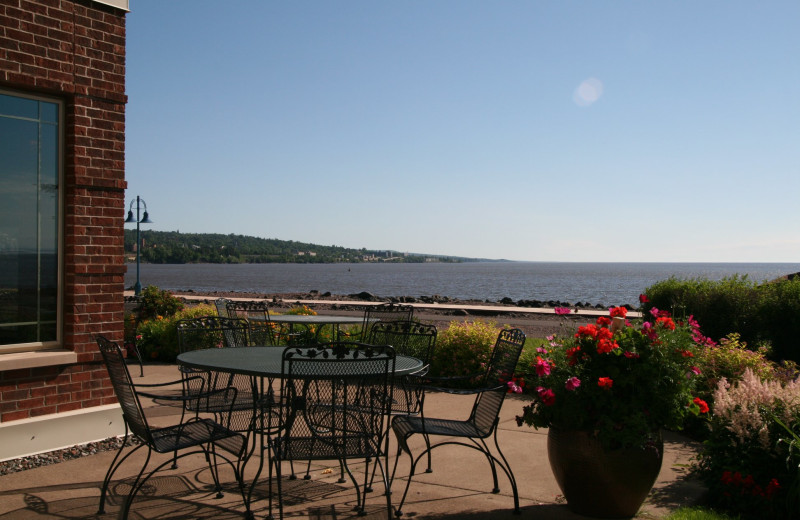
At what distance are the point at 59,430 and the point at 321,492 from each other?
260cm

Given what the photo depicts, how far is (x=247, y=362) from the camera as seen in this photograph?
4730 millimetres

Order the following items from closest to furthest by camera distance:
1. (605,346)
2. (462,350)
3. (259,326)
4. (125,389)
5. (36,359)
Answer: (605,346), (125,389), (36,359), (259,326), (462,350)

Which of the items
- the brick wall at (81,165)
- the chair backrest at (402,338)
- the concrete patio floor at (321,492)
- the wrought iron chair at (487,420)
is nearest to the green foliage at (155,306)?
the brick wall at (81,165)

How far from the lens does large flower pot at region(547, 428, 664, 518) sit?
13.5 ft

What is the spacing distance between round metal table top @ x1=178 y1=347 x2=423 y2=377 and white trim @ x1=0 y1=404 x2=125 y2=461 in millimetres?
1531

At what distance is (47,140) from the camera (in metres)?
5.93

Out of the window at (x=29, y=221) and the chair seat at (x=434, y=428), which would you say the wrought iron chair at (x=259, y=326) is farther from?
the chair seat at (x=434, y=428)

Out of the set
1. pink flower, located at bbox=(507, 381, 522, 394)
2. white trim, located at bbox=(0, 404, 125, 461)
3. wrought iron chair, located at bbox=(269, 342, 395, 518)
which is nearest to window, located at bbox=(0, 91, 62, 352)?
white trim, located at bbox=(0, 404, 125, 461)

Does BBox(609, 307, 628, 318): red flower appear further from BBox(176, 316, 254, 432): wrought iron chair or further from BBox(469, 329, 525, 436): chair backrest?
BBox(176, 316, 254, 432): wrought iron chair

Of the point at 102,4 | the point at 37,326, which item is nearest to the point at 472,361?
the point at 37,326

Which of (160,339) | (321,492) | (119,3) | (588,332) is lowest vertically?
(321,492)

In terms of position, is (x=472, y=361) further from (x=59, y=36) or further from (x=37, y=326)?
(x=59, y=36)

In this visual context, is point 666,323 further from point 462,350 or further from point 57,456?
point 57,456

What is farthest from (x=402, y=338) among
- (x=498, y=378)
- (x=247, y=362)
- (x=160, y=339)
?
(x=160, y=339)
